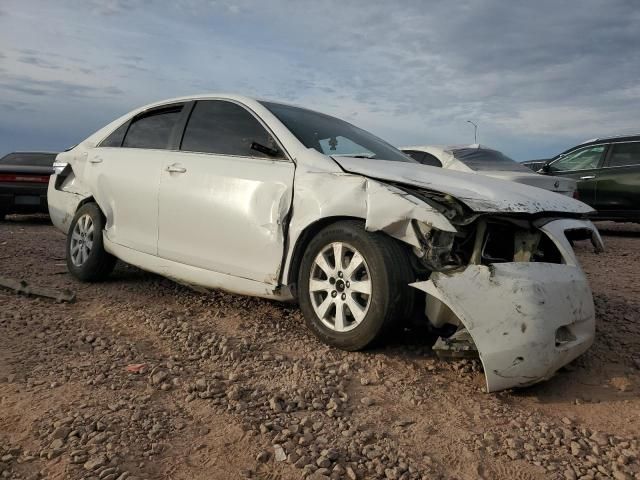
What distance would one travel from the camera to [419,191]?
3127 millimetres

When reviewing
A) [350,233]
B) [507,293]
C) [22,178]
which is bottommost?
[22,178]

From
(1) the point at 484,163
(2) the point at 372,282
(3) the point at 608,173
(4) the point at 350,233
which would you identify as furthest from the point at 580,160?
(2) the point at 372,282

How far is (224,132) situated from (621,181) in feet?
25.9

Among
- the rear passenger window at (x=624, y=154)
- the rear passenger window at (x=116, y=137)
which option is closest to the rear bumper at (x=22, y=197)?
the rear passenger window at (x=116, y=137)

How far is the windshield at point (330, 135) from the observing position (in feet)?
12.6

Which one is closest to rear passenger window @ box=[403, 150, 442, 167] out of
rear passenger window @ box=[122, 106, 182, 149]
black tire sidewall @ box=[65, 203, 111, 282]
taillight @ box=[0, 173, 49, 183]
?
rear passenger window @ box=[122, 106, 182, 149]

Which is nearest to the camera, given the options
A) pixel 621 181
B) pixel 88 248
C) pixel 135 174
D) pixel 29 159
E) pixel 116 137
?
pixel 135 174

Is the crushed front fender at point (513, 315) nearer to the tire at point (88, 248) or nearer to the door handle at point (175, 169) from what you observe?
the door handle at point (175, 169)

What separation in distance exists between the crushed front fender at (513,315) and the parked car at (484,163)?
4.79 m

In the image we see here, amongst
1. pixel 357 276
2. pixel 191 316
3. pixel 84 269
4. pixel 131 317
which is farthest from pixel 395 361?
pixel 84 269

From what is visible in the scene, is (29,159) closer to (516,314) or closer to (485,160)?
(485,160)

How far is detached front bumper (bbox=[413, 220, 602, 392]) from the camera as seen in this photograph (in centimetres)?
266

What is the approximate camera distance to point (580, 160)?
10.1 metres

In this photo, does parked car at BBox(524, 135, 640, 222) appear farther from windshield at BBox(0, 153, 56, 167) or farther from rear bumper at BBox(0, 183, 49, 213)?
windshield at BBox(0, 153, 56, 167)
